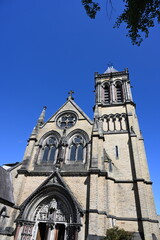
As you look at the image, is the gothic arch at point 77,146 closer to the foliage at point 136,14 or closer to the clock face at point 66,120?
the clock face at point 66,120

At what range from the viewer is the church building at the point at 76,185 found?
12.4m

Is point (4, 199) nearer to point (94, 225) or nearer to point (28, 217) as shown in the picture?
point (28, 217)

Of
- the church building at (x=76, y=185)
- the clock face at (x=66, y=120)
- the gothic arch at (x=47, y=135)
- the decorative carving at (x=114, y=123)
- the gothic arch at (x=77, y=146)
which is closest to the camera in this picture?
the church building at (x=76, y=185)

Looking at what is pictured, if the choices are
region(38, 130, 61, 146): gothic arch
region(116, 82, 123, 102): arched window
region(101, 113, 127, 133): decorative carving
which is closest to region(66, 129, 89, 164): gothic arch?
region(38, 130, 61, 146): gothic arch

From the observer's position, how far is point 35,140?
698 inches

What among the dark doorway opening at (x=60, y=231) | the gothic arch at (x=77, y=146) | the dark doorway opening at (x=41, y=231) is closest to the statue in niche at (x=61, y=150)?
the gothic arch at (x=77, y=146)

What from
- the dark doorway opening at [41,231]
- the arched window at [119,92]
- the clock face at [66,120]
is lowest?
the dark doorway opening at [41,231]

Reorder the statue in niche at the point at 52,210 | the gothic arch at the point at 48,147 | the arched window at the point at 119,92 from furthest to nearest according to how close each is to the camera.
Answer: the arched window at the point at 119,92 → the gothic arch at the point at 48,147 → the statue in niche at the point at 52,210

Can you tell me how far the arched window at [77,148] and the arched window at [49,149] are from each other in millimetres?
1859

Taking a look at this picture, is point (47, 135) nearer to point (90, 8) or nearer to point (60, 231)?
point (60, 231)

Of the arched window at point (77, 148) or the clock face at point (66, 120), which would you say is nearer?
the arched window at point (77, 148)

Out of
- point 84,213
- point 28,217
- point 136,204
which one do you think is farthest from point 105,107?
point 28,217

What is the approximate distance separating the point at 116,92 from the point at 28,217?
70.0 ft

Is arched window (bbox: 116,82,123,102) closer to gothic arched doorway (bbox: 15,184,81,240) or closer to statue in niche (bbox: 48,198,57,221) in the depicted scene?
gothic arched doorway (bbox: 15,184,81,240)
